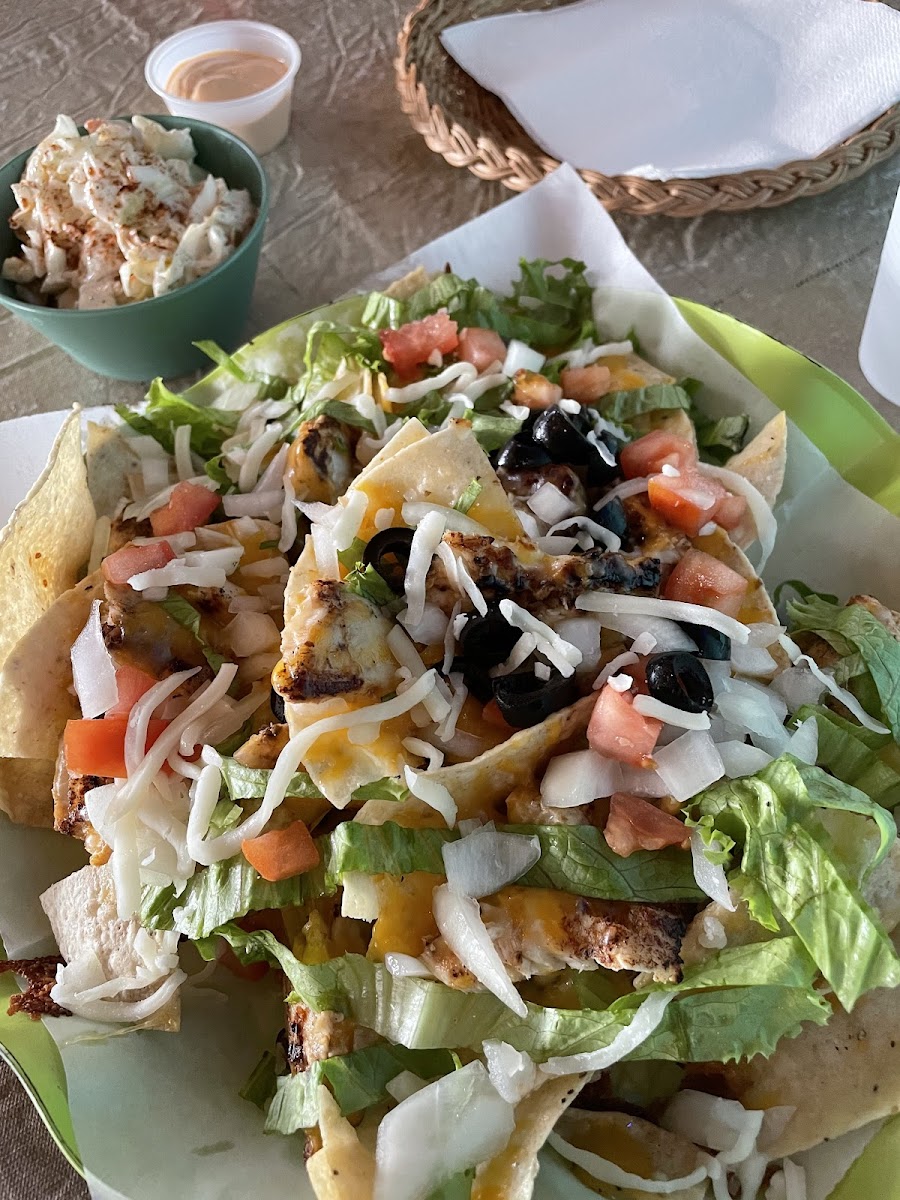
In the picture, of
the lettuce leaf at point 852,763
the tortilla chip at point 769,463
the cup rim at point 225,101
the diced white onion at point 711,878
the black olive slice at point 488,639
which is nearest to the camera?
the diced white onion at point 711,878

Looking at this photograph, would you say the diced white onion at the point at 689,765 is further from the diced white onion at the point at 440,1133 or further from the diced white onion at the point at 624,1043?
the diced white onion at the point at 440,1133

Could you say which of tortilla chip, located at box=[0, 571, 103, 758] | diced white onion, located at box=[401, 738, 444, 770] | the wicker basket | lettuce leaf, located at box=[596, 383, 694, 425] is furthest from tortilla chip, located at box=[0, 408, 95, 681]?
the wicker basket

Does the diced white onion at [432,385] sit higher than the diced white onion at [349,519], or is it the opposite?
the diced white onion at [349,519]

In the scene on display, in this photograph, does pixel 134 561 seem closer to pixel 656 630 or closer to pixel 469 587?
pixel 469 587

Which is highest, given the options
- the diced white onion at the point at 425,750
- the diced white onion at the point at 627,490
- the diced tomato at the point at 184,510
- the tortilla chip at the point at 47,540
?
the tortilla chip at the point at 47,540

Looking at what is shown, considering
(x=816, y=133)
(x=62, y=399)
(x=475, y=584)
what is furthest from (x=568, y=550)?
(x=816, y=133)

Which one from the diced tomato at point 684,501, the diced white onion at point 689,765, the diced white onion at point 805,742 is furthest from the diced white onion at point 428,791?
the diced tomato at point 684,501

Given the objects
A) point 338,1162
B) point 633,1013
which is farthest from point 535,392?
point 338,1162
